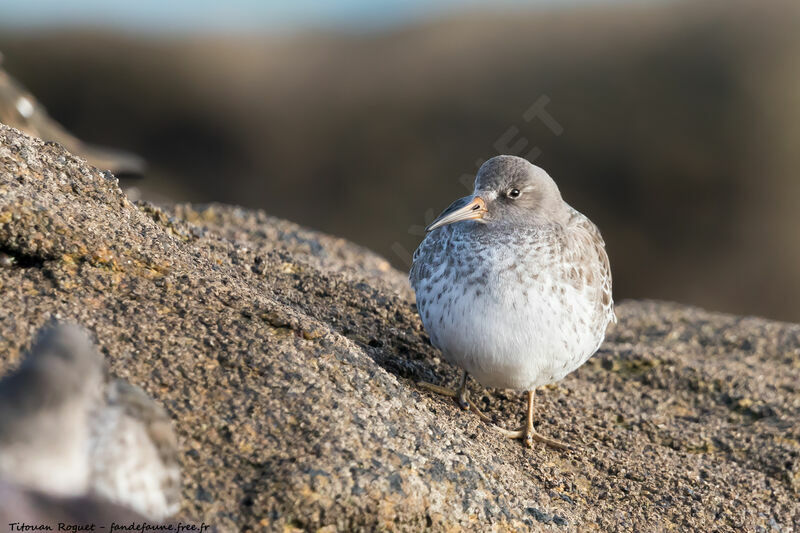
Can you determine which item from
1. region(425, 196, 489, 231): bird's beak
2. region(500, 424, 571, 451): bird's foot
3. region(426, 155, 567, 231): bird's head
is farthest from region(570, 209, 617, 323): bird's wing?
region(500, 424, 571, 451): bird's foot

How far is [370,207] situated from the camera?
14750 millimetres

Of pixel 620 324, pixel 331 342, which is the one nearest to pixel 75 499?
pixel 331 342

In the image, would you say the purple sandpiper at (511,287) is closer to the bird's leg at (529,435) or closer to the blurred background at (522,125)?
the bird's leg at (529,435)

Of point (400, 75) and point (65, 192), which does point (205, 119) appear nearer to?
point (400, 75)

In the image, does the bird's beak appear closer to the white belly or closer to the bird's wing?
the white belly

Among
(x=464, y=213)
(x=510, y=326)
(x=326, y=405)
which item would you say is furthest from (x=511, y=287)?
(x=326, y=405)

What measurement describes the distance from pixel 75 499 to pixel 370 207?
12.0 metres

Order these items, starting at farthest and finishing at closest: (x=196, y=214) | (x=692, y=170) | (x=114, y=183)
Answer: (x=692, y=170) < (x=196, y=214) < (x=114, y=183)

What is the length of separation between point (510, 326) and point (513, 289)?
0.66 ft

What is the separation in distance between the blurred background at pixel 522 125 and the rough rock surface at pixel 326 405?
7.79 metres

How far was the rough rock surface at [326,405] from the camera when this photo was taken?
342 cm

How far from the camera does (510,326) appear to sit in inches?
182

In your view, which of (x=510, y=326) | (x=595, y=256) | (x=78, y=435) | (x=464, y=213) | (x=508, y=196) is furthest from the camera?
(x=595, y=256)

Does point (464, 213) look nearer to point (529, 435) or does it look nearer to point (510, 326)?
point (510, 326)
